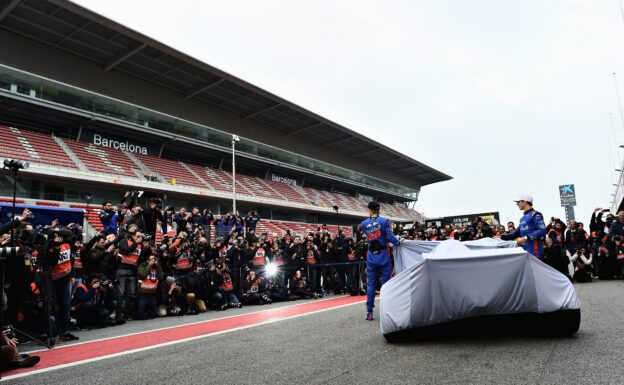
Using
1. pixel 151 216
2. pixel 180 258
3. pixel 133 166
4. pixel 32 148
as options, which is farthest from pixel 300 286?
pixel 133 166

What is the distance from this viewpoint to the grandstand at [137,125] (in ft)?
68.4

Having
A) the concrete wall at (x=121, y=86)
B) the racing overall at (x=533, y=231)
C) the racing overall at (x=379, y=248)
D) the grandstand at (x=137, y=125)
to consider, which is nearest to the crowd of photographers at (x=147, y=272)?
the grandstand at (x=137, y=125)

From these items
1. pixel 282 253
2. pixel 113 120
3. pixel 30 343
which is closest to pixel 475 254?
pixel 30 343

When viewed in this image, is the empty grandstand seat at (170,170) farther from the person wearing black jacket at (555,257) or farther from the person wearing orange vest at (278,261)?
the person wearing black jacket at (555,257)

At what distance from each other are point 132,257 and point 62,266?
229cm

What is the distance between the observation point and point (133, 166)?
25.0 m

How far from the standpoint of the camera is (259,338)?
507cm

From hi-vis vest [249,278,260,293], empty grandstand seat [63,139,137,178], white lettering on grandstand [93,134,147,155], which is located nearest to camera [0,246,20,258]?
hi-vis vest [249,278,260,293]

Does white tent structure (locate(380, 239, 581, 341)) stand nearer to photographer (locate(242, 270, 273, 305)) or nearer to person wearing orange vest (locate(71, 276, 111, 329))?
person wearing orange vest (locate(71, 276, 111, 329))

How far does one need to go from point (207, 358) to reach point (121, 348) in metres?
1.73

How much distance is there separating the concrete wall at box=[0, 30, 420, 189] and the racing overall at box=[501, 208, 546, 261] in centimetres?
2575

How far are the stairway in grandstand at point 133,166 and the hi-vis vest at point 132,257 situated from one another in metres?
14.3

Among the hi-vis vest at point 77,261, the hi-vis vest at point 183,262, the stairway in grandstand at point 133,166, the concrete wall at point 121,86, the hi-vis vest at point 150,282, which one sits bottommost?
the hi-vis vest at point 150,282

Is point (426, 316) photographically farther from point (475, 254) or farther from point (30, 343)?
point (30, 343)
